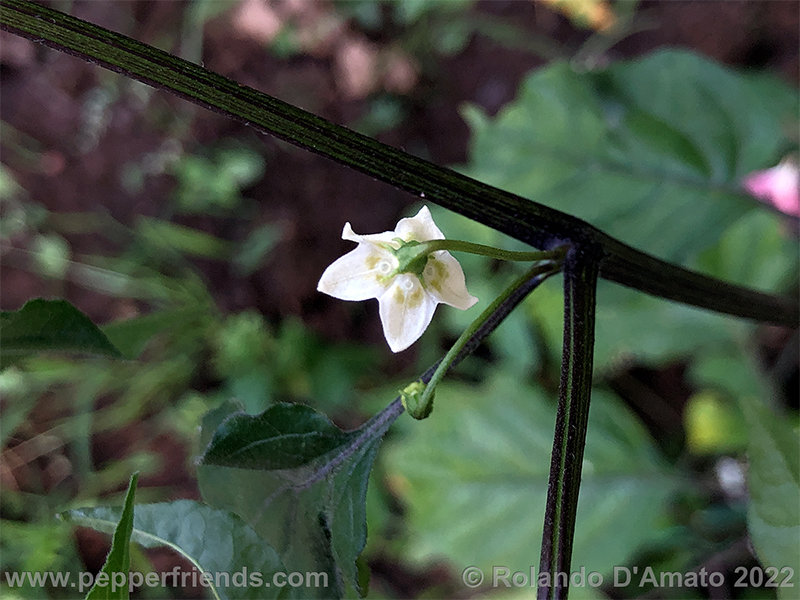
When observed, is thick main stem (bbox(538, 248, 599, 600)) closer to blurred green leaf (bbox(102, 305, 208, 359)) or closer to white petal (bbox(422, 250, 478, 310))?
white petal (bbox(422, 250, 478, 310))

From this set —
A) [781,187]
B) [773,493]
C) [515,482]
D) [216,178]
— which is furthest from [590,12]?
[773,493]

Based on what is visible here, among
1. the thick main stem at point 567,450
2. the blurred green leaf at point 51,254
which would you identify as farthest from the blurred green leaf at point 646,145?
the blurred green leaf at point 51,254

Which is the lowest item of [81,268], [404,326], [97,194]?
[404,326]

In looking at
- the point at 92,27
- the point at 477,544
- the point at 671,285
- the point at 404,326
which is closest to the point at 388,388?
the point at 477,544

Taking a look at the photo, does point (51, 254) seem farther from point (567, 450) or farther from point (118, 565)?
point (567, 450)

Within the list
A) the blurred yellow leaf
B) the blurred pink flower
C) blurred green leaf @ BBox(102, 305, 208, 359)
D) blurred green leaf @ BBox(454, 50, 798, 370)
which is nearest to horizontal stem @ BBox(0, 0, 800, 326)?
blurred green leaf @ BBox(102, 305, 208, 359)

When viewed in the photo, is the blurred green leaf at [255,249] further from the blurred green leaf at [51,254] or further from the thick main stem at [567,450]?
the thick main stem at [567,450]

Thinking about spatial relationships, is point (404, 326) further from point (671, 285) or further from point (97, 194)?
point (97, 194)
